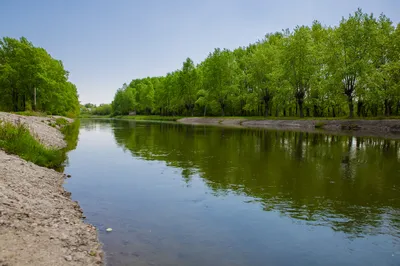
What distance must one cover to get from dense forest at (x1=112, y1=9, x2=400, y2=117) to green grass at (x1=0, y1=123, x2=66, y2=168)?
49.3 m

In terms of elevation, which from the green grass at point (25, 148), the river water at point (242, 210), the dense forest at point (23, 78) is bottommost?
the river water at point (242, 210)

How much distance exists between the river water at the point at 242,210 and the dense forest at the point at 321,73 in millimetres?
37270

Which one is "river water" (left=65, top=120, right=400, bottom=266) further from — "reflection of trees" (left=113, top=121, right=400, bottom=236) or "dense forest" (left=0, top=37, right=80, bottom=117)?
"dense forest" (left=0, top=37, right=80, bottom=117)

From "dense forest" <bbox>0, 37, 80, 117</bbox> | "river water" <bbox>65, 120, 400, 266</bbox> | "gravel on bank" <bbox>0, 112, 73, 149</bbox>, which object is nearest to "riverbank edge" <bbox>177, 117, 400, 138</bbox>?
"river water" <bbox>65, 120, 400, 266</bbox>

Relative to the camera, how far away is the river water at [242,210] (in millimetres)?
6973

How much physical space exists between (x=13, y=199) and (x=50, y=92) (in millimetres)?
67506

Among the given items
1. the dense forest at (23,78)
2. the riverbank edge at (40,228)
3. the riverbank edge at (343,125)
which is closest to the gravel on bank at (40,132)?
the riverbank edge at (40,228)

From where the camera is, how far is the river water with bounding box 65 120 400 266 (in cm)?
697

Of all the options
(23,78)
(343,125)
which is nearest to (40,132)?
(343,125)

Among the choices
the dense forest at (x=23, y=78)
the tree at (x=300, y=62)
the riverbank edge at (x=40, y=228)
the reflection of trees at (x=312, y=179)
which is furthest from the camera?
the dense forest at (x=23, y=78)

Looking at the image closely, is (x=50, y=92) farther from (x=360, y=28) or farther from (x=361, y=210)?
(x=361, y=210)

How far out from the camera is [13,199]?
8102mm

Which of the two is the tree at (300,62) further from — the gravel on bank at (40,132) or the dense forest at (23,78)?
the dense forest at (23,78)

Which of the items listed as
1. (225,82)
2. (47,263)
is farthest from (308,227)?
(225,82)
